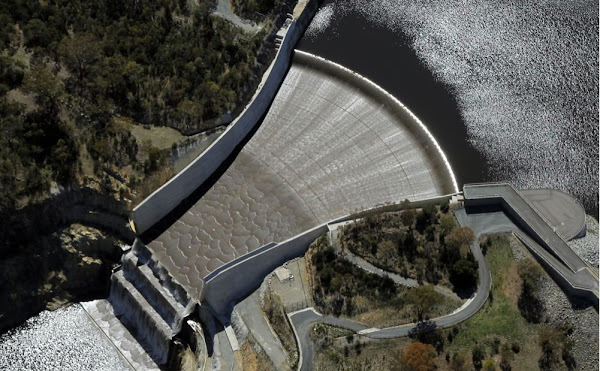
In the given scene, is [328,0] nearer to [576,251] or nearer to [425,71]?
[425,71]

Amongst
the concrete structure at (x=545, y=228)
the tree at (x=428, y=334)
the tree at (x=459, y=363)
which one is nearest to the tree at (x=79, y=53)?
the concrete structure at (x=545, y=228)

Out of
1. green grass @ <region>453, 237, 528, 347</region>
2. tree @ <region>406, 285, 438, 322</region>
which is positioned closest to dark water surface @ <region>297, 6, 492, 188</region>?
green grass @ <region>453, 237, 528, 347</region>

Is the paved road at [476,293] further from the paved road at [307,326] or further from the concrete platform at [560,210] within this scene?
the concrete platform at [560,210]

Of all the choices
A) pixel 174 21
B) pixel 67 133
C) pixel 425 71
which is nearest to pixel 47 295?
pixel 67 133

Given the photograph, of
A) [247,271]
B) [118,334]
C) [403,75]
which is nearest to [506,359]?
[247,271]

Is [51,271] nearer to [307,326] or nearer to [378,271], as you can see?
[307,326]

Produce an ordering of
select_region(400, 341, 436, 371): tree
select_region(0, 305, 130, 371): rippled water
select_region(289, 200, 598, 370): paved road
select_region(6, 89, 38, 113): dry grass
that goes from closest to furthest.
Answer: select_region(400, 341, 436, 371): tree
select_region(289, 200, 598, 370): paved road
select_region(0, 305, 130, 371): rippled water
select_region(6, 89, 38, 113): dry grass

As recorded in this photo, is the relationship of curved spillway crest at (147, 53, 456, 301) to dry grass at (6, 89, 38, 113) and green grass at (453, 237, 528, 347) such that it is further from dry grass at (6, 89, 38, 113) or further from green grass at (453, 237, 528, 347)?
dry grass at (6, 89, 38, 113)
